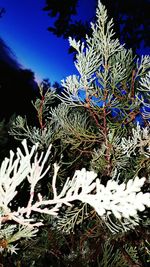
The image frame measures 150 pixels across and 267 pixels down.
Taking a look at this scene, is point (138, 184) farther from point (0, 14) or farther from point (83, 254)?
point (0, 14)

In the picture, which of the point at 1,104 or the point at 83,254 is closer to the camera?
the point at 83,254

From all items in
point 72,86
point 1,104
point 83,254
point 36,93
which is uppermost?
point 36,93

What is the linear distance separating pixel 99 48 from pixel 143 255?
1975mm

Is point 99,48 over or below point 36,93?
below

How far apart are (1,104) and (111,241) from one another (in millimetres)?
14482

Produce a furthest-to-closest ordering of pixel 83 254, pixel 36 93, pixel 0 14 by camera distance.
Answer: pixel 36 93
pixel 0 14
pixel 83 254

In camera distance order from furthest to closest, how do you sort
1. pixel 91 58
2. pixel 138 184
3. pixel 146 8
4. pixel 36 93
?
pixel 36 93, pixel 146 8, pixel 91 58, pixel 138 184

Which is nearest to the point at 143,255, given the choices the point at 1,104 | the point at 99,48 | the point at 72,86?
the point at 72,86

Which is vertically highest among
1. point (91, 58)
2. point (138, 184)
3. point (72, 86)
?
point (91, 58)

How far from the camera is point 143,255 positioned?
111 inches

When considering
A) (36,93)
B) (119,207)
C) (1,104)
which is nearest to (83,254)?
(119,207)

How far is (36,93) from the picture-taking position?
20172 mm

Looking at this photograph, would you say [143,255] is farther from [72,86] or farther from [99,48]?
[99,48]

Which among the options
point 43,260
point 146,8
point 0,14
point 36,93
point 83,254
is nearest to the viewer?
point 83,254
